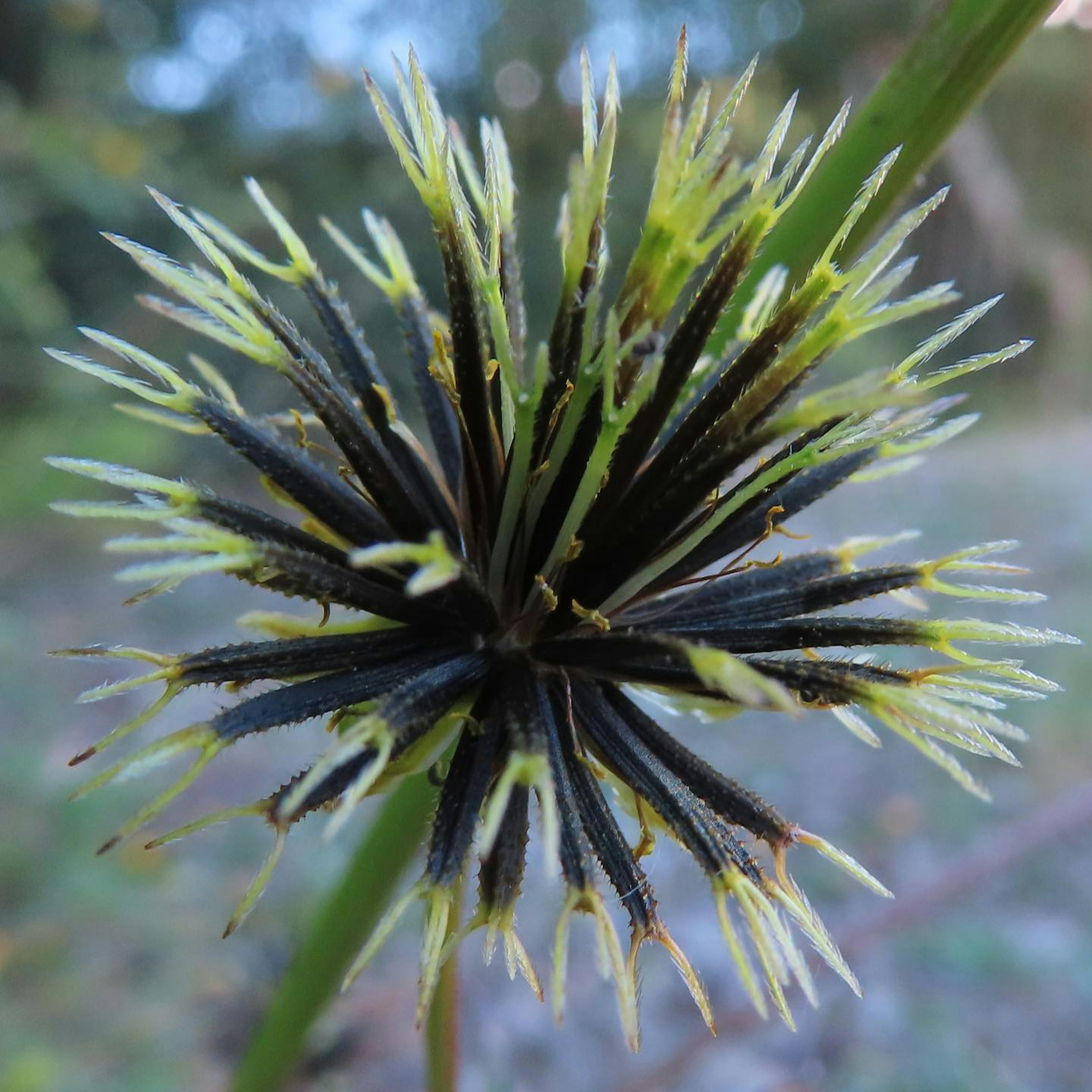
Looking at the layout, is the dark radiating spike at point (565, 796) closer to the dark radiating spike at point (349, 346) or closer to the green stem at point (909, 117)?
the dark radiating spike at point (349, 346)

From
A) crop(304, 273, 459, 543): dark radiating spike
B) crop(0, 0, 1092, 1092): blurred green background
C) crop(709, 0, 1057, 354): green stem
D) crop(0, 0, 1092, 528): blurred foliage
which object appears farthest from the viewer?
crop(0, 0, 1092, 528): blurred foliage

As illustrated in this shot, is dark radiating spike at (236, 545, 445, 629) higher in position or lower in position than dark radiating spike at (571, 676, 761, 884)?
higher

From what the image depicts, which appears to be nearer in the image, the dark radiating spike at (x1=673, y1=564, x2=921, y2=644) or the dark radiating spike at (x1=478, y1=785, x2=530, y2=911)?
the dark radiating spike at (x1=478, y1=785, x2=530, y2=911)

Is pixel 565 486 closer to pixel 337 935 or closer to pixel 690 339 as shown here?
pixel 690 339


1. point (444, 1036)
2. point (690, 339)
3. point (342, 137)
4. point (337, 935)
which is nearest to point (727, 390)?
point (690, 339)

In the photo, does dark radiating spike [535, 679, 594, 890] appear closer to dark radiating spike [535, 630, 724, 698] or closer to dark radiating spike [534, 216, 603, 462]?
dark radiating spike [535, 630, 724, 698]

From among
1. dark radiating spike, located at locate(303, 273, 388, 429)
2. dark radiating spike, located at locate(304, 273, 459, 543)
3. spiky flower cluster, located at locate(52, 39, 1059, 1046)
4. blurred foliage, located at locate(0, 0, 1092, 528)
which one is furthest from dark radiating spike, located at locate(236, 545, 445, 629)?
blurred foliage, located at locate(0, 0, 1092, 528)
